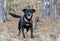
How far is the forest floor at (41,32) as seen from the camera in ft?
25.1

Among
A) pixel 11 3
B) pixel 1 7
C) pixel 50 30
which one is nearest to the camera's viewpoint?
pixel 50 30

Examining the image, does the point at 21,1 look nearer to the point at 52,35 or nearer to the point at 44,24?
the point at 44,24

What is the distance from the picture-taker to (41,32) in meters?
8.92

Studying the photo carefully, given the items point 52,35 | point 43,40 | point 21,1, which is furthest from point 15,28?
point 21,1

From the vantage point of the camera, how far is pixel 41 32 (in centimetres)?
892

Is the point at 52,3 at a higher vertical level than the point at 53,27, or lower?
higher

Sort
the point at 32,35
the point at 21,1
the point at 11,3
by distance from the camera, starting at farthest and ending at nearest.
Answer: the point at 21,1 < the point at 11,3 < the point at 32,35

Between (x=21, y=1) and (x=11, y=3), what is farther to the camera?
(x=21, y=1)

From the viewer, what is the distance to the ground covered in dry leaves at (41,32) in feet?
25.1

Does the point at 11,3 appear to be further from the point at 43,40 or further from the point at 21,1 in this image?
the point at 43,40

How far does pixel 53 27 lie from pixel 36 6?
5.18 metres

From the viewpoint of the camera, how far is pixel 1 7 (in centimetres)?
1134

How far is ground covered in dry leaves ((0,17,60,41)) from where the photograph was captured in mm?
7645

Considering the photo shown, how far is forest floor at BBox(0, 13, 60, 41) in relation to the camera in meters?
7.64
